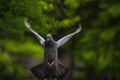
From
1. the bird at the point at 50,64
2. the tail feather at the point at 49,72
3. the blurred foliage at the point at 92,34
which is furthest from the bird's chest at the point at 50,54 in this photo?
the blurred foliage at the point at 92,34

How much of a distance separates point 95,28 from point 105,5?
1261mm

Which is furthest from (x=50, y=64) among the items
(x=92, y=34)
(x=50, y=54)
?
(x=92, y=34)

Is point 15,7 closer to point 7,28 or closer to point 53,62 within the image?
point 7,28

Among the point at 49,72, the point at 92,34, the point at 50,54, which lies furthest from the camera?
the point at 92,34

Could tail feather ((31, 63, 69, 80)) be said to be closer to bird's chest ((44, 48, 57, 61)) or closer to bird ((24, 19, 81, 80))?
bird ((24, 19, 81, 80))

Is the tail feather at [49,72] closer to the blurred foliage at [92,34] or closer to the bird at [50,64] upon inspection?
the bird at [50,64]

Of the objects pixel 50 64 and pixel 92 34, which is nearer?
pixel 50 64

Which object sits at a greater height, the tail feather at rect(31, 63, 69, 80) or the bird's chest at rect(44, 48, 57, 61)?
the bird's chest at rect(44, 48, 57, 61)

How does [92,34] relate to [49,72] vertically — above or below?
below

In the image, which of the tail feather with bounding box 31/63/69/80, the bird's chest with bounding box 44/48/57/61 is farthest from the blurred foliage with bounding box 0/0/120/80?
the bird's chest with bounding box 44/48/57/61

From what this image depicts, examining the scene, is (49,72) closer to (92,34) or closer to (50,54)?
(50,54)

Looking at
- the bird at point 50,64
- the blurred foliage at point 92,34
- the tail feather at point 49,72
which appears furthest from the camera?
the blurred foliage at point 92,34

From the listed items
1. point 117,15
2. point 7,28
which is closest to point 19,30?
point 7,28

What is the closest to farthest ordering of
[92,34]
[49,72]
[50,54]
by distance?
[50,54]
[49,72]
[92,34]
